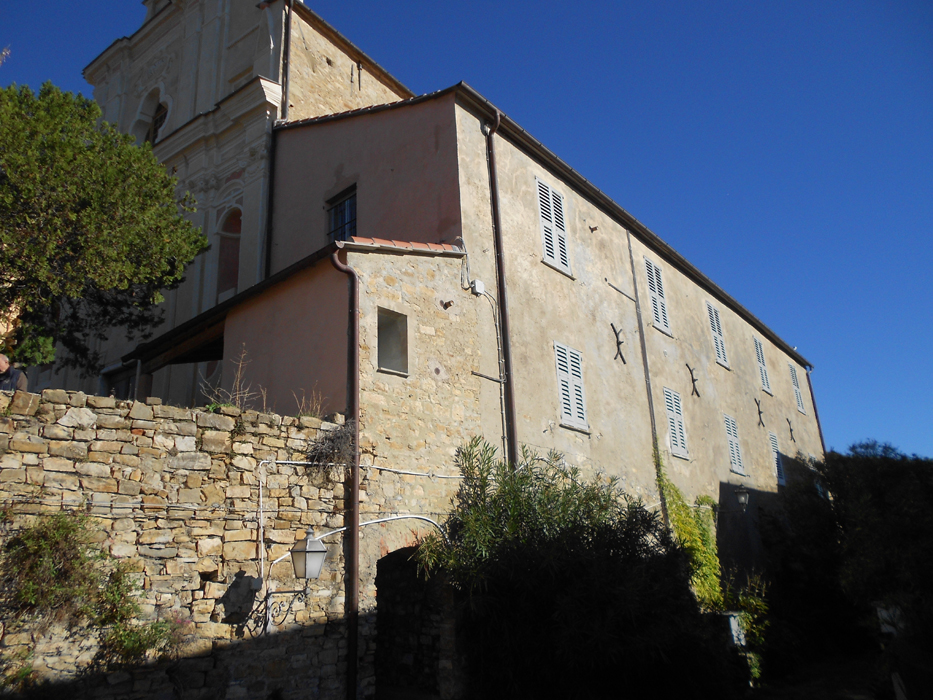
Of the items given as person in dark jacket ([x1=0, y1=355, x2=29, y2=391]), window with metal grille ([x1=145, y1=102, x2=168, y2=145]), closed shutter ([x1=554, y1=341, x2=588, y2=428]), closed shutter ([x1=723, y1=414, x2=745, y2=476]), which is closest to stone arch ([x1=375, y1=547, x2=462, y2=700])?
closed shutter ([x1=554, y1=341, x2=588, y2=428])

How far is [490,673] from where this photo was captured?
885 centimetres

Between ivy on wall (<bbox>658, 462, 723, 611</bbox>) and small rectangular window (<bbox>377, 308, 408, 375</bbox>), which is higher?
small rectangular window (<bbox>377, 308, 408, 375</bbox>)

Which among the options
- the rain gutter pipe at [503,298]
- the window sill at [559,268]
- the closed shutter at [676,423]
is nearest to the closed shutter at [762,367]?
the closed shutter at [676,423]

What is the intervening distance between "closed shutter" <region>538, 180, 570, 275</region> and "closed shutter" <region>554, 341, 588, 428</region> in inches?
65.2

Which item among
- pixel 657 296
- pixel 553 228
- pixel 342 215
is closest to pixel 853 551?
pixel 657 296

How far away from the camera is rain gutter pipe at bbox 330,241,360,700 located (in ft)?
26.0

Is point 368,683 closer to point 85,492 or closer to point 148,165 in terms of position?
point 85,492

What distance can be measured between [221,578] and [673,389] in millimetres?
11296

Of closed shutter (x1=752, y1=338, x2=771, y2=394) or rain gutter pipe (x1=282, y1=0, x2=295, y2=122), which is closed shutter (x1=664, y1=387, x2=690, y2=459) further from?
rain gutter pipe (x1=282, y1=0, x2=295, y2=122)

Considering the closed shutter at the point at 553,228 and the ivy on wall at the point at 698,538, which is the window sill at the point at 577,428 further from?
the closed shutter at the point at 553,228

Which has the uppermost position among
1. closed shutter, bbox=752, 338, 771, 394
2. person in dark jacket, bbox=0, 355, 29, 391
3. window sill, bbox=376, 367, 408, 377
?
closed shutter, bbox=752, 338, 771, 394

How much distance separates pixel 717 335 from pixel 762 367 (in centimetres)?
358

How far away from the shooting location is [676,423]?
15648 mm

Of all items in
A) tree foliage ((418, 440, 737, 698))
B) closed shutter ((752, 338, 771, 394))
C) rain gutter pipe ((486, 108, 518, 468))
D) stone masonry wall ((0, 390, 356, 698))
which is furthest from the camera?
closed shutter ((752, 338, 771, 394))
